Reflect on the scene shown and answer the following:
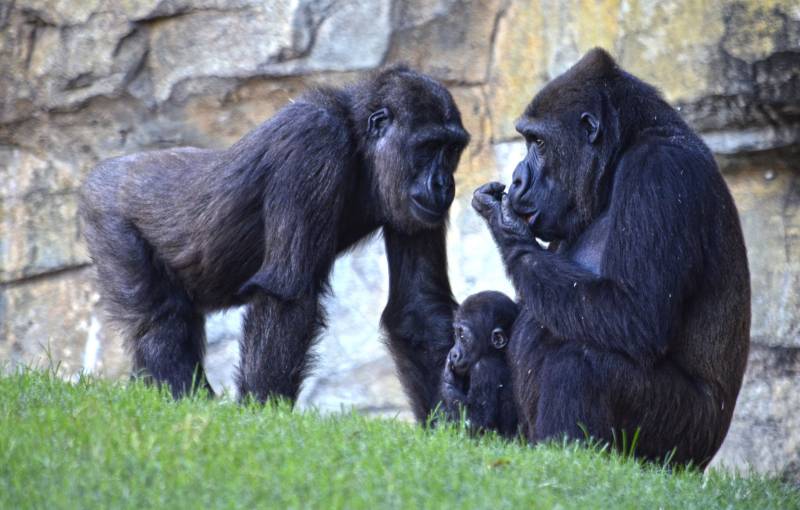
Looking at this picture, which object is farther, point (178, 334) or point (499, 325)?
point (178, 334)

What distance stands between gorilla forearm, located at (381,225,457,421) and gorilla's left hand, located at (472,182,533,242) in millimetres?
660

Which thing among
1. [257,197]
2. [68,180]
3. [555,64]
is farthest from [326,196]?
[68,180]

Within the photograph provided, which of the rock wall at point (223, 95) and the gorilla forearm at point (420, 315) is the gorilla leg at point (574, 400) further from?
the rock wall at point (223, 95)

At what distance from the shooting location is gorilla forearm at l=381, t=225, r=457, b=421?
687 cm

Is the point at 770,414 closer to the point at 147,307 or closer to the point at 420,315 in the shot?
the point at 420,315

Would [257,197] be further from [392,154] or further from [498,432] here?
[498,432]

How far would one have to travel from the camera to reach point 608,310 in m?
5.60

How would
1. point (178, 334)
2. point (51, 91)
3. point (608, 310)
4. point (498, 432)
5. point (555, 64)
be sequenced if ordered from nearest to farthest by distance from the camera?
point (608, 310), point (498, 432), point (178, 334), point (555, 64), point (51, 91)

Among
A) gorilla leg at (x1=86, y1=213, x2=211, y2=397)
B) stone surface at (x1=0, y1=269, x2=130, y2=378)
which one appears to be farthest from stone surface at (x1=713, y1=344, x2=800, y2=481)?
stone surface at (x1=0, y1=269, x2=130, y2=378)

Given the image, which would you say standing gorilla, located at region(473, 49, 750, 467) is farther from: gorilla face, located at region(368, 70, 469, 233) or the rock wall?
the rock wall

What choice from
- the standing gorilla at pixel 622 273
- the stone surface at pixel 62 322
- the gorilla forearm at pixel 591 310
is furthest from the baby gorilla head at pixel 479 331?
the stone surface at pixel 62 322

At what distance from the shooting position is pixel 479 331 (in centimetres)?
637

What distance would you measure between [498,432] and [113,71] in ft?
14.3

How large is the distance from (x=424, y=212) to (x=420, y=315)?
23.1 inches
